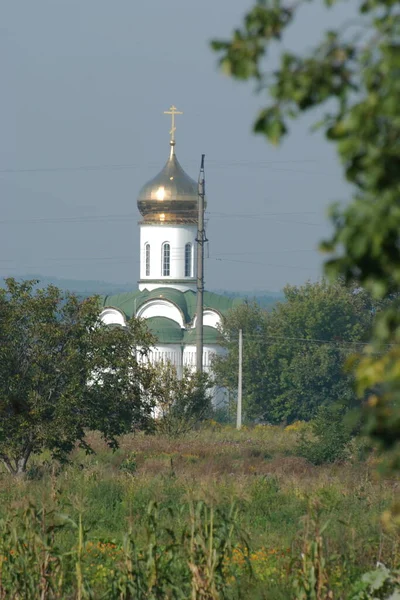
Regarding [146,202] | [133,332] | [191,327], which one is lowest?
[133,332]

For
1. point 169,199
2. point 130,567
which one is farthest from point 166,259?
point 130,567

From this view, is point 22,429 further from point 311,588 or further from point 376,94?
point 376,94

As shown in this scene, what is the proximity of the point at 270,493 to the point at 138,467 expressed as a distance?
8.57 metres

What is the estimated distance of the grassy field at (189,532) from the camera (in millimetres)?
6918

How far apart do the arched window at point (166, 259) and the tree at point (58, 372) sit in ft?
122

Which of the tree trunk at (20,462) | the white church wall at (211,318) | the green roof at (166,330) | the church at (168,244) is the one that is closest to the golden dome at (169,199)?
the church at (168,244)

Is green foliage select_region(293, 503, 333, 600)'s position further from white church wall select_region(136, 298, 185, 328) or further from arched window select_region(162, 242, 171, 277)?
arched window select_region(162, 242, 171, 277)

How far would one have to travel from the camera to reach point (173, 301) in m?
54.0

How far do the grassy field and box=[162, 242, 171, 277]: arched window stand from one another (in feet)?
108

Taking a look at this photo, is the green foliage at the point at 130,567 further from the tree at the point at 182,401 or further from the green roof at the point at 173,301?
the green roof at the point at 173,301

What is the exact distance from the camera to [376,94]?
2492mm

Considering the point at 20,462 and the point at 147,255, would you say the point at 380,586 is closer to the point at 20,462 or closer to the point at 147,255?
the point at 20,462

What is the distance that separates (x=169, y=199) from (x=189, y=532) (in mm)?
50621

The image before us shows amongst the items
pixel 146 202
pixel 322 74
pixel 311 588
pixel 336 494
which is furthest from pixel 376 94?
pixel 146 202
